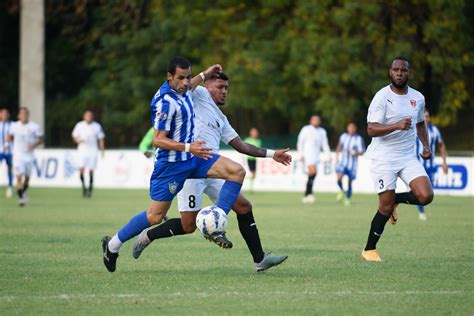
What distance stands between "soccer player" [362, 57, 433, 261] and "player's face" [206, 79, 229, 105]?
1.85 m

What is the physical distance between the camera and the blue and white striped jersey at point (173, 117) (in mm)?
10250

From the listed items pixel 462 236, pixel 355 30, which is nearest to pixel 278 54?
pixel 355 30

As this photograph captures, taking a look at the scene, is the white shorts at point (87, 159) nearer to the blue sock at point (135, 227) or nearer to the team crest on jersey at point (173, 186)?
the blue sock at point (135, 227)

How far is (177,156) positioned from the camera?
410 inches

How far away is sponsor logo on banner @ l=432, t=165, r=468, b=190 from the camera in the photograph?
31.1 m

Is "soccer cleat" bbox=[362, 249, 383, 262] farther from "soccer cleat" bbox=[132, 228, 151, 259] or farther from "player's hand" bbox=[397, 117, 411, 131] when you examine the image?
"soccer cleat" bbox=[132, 228, 151, 259]

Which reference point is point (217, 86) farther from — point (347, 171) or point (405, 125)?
point (347, 171)

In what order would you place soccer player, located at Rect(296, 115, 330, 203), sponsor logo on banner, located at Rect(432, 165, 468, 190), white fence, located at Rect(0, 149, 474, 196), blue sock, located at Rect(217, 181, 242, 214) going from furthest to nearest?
white fence, located at Rect(0, 149, 474, 196), sponsor logo on banner, located at Rect(432, 165, 468, 190), soccer player, located at Rect(296, 115, 330, 203), blue sock, located at Rect(217, 181, 242, 214)

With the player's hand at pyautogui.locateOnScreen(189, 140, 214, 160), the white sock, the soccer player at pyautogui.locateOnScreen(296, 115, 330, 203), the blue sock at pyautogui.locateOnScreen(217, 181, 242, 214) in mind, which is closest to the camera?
the player's hand at pyautogui.locateOnScreen(189, 140, 214, 160)

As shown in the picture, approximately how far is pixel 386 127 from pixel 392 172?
607mm

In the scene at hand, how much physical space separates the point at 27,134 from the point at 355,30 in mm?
17827

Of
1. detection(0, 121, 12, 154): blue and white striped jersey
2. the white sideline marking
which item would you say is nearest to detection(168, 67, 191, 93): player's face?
the white sideline marking

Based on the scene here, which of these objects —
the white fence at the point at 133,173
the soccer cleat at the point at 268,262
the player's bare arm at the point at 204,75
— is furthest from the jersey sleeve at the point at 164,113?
the white fence at the point at 133,173

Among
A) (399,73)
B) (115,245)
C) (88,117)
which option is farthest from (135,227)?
(88,117)
